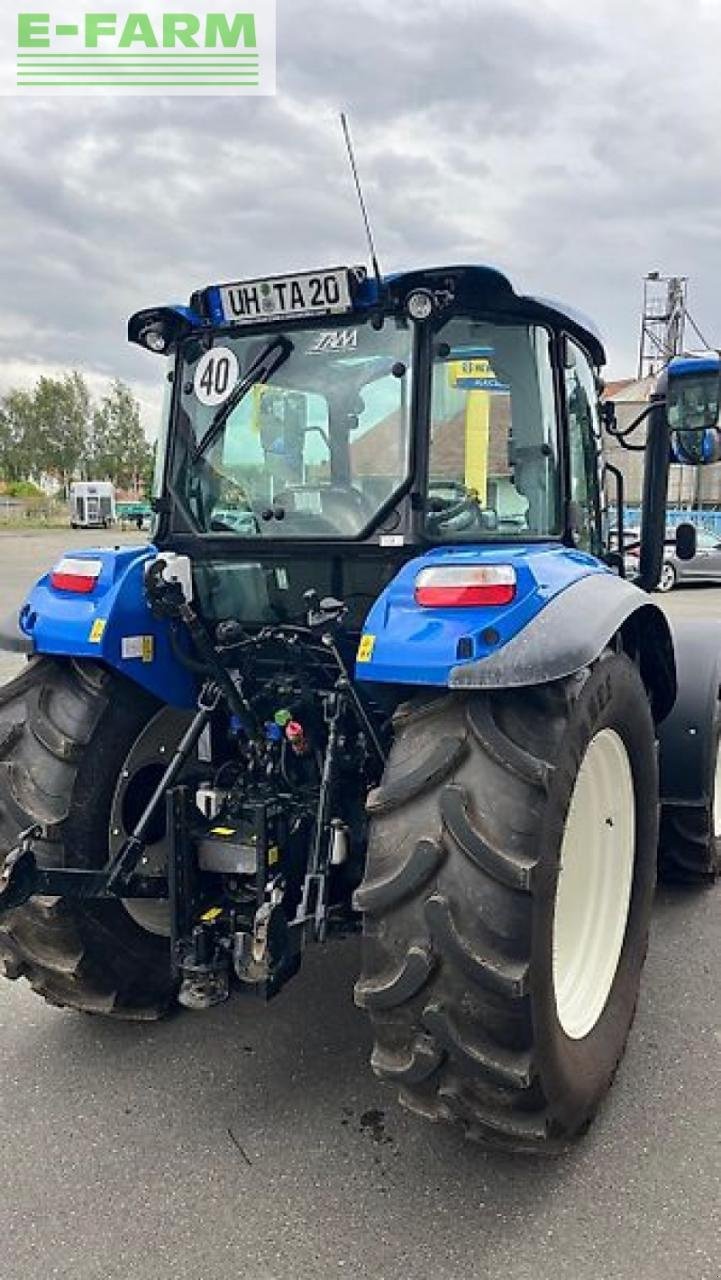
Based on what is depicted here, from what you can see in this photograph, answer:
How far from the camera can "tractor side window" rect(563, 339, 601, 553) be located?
10.4ft

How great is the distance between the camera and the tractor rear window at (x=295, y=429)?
277 cm

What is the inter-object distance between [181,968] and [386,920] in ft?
2.23

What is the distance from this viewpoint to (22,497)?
198 ft

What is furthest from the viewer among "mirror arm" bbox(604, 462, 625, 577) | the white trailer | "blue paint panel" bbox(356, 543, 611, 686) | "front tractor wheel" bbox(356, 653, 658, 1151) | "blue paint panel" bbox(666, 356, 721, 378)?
the white trailer

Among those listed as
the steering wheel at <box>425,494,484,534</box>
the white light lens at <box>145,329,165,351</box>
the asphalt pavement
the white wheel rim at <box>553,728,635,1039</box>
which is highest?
the white light lens at <box>145,329,165,351</box>

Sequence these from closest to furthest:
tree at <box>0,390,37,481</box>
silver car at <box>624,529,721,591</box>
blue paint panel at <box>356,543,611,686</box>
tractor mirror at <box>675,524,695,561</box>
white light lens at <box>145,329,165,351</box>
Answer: blue paint panel at <box>356,543,611,686</box>, white light lens at <box>145,329,165,351</box>, tractor mirror at <box>675,524,695,561</box>, silver car at <box>624,529,721,591</box>, tree at <box>0,390,37,481</box>

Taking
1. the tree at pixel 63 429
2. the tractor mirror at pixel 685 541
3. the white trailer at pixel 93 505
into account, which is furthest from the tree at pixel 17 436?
the tractor mirror at pixel 685 541

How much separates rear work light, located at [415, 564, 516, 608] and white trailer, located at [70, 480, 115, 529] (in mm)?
47854

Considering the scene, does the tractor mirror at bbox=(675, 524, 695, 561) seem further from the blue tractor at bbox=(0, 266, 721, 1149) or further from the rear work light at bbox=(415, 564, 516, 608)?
the rear work light at bbox=(415, 564, 516, 608)

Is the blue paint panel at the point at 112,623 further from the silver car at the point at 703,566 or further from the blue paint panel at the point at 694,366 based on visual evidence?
the silver car at the point at 703,566

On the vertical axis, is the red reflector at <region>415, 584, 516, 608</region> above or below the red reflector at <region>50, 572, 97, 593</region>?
above

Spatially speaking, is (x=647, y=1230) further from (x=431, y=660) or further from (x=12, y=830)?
(x=12, y=830)

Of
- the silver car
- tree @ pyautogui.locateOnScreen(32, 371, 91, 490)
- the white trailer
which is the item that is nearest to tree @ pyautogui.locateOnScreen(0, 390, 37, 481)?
tree @ pyautogui.locateOnScreen(32, 371, 91, 490)

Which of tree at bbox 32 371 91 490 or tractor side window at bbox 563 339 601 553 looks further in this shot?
tree at bbox 32 371 91 490
